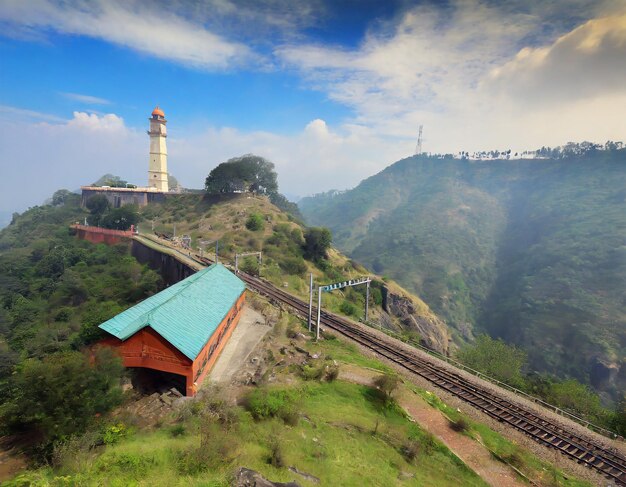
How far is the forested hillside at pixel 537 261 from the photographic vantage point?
259 feet

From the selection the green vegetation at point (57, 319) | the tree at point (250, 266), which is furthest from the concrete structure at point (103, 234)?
the tree at point (250, 266)

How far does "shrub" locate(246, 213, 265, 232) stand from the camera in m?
67.9

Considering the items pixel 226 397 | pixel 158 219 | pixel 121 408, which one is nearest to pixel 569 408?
pixel 226 397

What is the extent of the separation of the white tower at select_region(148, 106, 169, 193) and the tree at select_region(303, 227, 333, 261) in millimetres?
42388

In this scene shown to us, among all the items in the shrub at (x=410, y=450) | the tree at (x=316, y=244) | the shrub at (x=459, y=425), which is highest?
the tree at (x=316, y=244)

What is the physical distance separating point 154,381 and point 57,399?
7.38 meters

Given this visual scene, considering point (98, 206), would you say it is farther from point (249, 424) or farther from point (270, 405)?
point (249, 424)

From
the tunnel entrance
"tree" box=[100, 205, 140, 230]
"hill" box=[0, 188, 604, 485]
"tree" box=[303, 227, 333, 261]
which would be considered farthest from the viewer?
"tree" box=[303, 227, 333, 261]

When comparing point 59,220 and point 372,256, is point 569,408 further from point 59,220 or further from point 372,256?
point 372,256

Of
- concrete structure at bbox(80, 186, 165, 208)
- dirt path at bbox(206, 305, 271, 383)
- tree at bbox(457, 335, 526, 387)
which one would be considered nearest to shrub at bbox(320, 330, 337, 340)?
dirt path at bbox(206, 305, 271, 383)

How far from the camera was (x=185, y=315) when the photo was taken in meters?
21.0

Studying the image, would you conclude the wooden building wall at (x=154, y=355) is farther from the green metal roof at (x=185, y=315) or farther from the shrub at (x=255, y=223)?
the shrub at (x=255, y=223)

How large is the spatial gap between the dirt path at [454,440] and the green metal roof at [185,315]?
30.1ft

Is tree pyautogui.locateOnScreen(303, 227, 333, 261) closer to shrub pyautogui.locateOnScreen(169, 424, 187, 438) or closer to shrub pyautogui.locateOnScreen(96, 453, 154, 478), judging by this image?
shrub pyautogui.locateOnScreen(169, 424, 187, 438)
